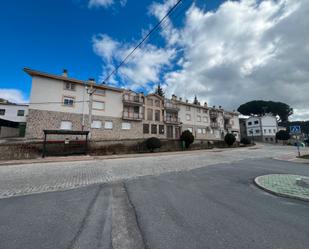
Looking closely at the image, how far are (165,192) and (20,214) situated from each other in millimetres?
3852

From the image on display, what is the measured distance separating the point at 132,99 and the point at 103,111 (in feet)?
19.5

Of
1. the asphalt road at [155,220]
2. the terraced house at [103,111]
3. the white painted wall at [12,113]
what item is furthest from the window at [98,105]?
the asphalt road at [155,220]

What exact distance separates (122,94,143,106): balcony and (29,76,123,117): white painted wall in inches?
96.8

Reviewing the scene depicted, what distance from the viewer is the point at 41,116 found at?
20938 millimetres

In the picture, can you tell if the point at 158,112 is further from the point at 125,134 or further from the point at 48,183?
the point at 48,183

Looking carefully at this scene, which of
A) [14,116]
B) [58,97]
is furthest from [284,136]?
[14,116]

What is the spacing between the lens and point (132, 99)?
95.5 feet

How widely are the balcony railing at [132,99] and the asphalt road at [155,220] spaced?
23.8m

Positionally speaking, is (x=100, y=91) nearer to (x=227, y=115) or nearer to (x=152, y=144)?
(x=152, y=144)

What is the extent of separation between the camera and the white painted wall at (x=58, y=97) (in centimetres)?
→ 2111

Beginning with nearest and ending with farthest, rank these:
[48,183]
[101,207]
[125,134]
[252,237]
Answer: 1. [252,237]
2. [101,207]
3. [48,183]
4. [125,134]

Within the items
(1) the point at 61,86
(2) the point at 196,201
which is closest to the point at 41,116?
(1) the point at 61,86

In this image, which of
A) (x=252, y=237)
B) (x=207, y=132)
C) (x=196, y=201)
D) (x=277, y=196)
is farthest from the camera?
(x=207, y=132)

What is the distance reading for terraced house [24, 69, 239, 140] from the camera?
21.2 meters
